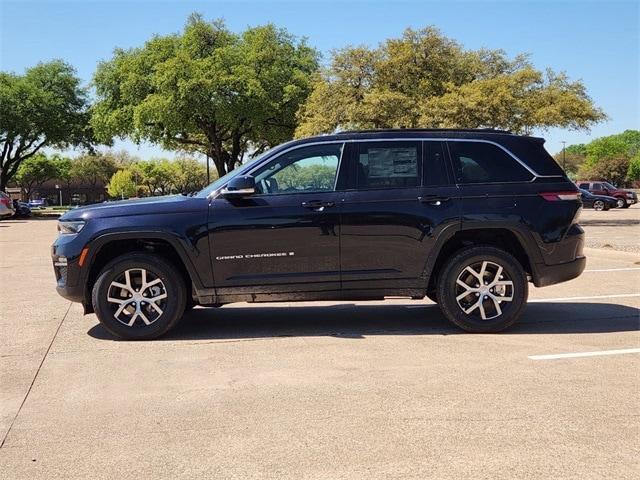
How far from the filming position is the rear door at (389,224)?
6.18m

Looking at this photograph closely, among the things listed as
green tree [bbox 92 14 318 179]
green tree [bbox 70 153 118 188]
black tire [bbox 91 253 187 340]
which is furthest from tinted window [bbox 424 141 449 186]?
green tree [bbox 70 153 118 188]

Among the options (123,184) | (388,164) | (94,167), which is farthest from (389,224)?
(123,184)

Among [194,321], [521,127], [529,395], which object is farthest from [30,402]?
[521,127]

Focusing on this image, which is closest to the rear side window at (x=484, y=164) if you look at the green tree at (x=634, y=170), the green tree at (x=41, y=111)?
the green tree at (x=41, y=111)

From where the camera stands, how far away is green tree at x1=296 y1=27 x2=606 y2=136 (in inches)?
994

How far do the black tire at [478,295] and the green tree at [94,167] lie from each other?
89.6 meters

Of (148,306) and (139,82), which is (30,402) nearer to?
(148,306)

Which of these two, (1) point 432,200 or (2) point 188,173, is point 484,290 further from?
(2) point 188,173

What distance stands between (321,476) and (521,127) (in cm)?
2550

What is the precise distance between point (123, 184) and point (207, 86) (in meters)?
65.3

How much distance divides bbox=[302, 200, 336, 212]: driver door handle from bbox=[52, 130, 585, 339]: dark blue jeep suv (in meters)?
0.01

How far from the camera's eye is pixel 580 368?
5129 millimetres

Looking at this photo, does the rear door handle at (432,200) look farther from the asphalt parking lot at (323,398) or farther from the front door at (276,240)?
the asphalt parking lot at (323,398)

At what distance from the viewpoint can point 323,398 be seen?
177 inches
